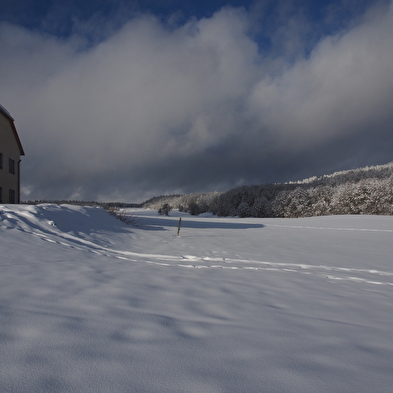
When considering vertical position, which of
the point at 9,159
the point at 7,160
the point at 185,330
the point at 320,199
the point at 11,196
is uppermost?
the point at 9,159

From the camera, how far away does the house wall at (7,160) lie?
Result: 17803 millimetres

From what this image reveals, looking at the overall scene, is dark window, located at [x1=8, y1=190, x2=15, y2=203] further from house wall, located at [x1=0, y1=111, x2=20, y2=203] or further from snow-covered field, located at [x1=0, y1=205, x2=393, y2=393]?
snow-covered field, located at [x1=0, y1=205, x2=393, y2=393]

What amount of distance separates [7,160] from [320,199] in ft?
154

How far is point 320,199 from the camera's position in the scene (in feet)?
153

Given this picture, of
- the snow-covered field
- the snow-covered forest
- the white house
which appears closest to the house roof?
the white house

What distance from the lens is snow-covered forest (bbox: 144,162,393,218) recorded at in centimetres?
3544

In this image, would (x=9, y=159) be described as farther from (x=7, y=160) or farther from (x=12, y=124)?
(x=12, y=124)

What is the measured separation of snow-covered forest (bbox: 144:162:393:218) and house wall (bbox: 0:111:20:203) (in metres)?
42.1

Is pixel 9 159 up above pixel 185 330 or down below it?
above

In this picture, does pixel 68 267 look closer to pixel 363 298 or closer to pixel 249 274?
pixel 249 274

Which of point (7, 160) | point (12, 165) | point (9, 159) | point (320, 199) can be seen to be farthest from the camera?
point (320, 199)

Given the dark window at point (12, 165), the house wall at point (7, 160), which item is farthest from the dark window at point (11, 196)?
the dark window at point (12, 165)

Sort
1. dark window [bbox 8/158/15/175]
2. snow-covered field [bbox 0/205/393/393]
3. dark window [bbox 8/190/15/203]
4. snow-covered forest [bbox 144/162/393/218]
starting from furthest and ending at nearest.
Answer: snow-covered forest [bbox 144/162/393/218] < dark window [bbox 8/158/15/175] < dark window [bbox 8/190/15/203] < snow-covered field [bbox 0/205/393/393]

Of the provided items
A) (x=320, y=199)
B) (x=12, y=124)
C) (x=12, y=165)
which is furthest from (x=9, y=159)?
(x=320, y=199)
